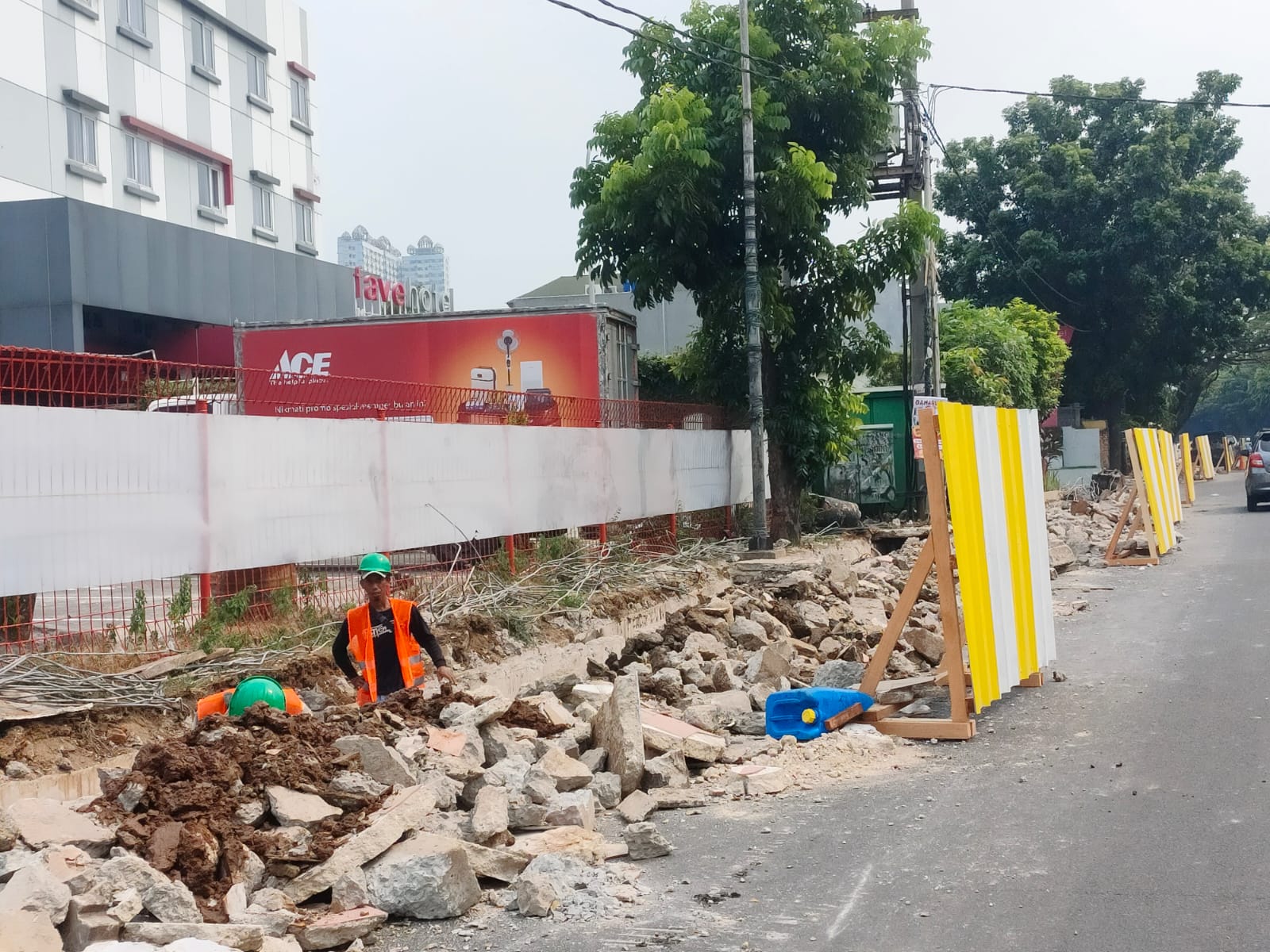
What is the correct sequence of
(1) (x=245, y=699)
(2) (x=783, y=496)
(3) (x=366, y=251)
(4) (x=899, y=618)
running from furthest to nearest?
(3) (x=366, y=251) < (2) (x=783, y=496) < (4) (x=899, y=618) < (1) (x=245, y=699)

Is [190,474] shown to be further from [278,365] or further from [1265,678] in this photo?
[278,365]

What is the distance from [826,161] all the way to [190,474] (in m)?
13.1

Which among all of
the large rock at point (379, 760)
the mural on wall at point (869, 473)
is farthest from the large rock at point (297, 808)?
the mural on wall at point (869, 473)

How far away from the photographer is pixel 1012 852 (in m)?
5.49

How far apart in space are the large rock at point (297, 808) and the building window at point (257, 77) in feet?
128

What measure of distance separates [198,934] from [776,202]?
14682 mm

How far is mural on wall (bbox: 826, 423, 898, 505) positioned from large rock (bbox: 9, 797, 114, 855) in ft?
64.8

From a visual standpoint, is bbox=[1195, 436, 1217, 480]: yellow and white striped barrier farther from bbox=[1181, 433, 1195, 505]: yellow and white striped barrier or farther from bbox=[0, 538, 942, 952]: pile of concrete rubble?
bbox=[0, 538, 942, 952]: pile of concrete rubble

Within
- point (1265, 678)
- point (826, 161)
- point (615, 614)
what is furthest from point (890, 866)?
point (826, 161)

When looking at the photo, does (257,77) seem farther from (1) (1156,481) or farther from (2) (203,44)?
(1) (1156,481)

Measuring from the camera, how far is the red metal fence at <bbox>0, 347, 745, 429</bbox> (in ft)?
22.7

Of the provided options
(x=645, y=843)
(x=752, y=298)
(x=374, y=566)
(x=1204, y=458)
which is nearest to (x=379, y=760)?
(x=645, y=843)

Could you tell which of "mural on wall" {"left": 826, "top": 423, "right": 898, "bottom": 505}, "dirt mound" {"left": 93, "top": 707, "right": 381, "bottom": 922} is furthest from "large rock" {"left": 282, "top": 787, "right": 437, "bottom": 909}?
"mural on wall" {"left": 826, "top": 423, "right": 898, "bottom": 505}

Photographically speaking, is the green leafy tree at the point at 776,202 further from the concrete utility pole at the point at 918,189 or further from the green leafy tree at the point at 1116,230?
the green leafy tree at the point at 1116,230
